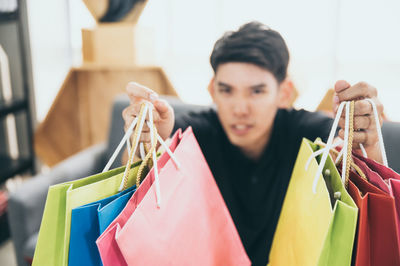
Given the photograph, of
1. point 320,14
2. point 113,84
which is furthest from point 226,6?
point 113,84

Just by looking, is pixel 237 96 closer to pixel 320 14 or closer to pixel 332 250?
pixel 332 250

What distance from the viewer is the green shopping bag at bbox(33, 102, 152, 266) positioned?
0.41 m

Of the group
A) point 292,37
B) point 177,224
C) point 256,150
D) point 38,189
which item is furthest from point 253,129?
point 292,37

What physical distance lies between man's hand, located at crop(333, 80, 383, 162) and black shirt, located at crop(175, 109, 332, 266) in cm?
39

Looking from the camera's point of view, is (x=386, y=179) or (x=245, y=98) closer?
(x=386, y=179)

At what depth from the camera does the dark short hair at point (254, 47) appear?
90cm

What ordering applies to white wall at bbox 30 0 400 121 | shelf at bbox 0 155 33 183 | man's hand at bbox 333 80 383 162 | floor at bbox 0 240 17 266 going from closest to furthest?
man's hand at bbox 333 80 383 162, floor at bbox 0 240 17 266, white wall at bbox 30 0 400 121, shelf at bbox 0 155 33 183

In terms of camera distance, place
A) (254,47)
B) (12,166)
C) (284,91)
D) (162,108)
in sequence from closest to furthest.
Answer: (162,108), (254,47), (284,91), (12,166)

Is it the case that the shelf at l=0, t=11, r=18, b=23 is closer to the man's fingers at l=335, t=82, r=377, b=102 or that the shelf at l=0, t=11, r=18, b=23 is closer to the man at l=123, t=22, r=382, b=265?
the man at l=123, t=22, r=382, b=265

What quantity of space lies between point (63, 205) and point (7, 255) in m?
1.66

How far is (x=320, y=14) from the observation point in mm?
2055

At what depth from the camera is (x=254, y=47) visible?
90 cm

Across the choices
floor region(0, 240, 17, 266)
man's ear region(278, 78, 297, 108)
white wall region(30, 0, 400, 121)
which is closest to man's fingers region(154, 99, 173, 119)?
man's ear region(278, 78, 297, 108)

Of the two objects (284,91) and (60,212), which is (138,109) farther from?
(284,91)
